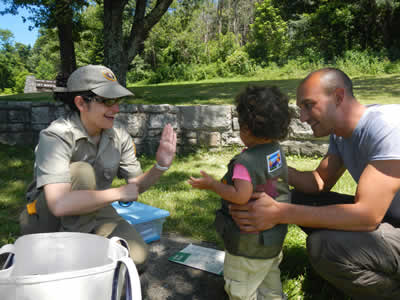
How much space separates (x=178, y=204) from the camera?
11.0 feet

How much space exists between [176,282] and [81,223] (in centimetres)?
72

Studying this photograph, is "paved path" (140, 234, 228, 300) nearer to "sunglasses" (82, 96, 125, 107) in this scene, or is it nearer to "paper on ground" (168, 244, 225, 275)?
"paper on ground" (168, 244, 225, 275)

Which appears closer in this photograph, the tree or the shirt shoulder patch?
the shirt shoulder patch

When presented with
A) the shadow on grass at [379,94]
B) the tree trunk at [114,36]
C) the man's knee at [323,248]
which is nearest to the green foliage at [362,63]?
the shadow on grass at [379,94]

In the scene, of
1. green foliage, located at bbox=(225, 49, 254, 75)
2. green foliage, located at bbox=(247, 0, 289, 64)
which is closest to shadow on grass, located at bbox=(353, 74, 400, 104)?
green foliage, located at bbox=(225, 49, 254, 75)

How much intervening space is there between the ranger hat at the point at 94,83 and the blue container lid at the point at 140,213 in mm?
1002

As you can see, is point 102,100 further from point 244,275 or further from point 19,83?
point 19,83

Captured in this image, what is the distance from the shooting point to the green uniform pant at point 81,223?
1.73 m

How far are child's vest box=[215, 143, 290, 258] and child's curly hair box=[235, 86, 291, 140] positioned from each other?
0.08 metres

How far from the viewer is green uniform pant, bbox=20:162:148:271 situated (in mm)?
1731

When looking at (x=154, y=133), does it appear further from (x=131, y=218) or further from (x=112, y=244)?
(x=112, y=244)

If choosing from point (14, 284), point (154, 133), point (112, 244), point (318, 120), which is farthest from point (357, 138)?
point (154, 133)

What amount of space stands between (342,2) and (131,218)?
1741 centimetres

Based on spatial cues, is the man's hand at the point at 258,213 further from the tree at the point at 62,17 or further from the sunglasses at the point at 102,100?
the tree at the point at 62,17
